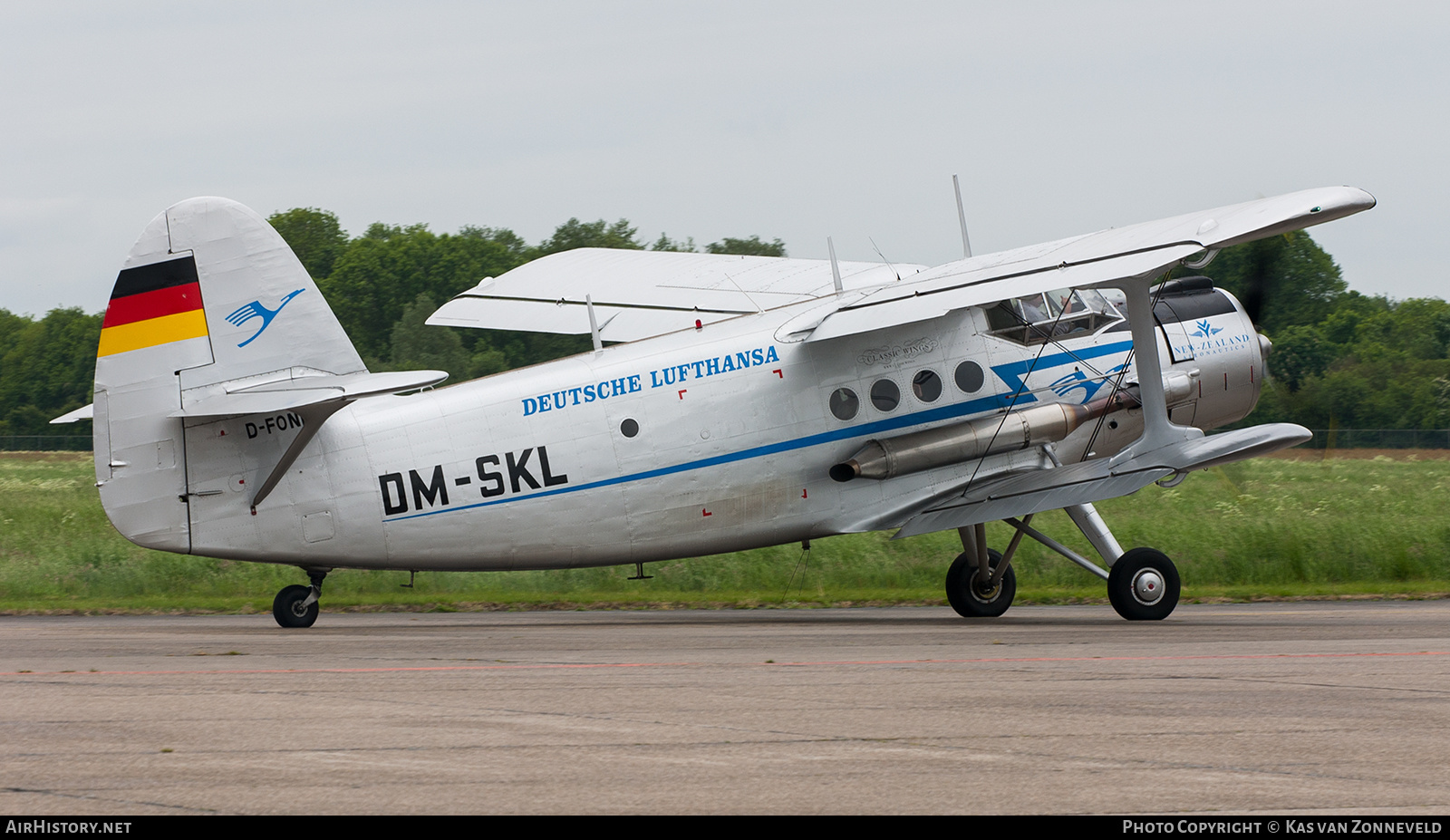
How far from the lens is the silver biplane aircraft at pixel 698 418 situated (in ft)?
45.0

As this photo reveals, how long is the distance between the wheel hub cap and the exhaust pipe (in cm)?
173

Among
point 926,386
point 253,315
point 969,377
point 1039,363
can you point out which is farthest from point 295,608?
point 1039,363

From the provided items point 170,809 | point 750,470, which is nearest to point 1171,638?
point 750,470

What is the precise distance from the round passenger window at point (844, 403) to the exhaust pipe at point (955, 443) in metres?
0.39

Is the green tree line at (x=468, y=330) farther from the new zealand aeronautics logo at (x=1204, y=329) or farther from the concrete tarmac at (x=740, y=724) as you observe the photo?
the concrete tarmac at (x=740, y=724)

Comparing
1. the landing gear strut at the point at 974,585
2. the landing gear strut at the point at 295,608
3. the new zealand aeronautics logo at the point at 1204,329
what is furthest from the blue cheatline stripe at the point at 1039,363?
the landing gear strut at the point at 295,608

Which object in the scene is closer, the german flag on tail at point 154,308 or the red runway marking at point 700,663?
the red runway marking at point 700,663

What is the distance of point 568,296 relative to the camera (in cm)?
1898

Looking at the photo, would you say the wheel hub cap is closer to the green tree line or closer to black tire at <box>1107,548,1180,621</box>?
black tire at <box>1107,548,1180,621</box>

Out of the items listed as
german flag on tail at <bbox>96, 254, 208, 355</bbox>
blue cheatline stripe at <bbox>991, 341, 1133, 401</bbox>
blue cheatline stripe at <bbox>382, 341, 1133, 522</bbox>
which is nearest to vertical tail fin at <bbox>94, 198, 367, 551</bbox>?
german flag on tail at <bbox>96, 254, 208, 355</bbox>

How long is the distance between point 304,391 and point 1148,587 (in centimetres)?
874

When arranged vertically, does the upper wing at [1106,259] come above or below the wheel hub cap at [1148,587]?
above

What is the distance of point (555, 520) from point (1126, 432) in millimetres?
6387
